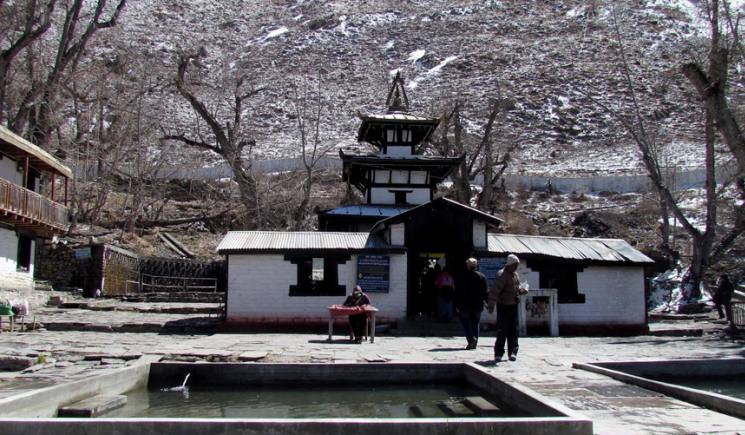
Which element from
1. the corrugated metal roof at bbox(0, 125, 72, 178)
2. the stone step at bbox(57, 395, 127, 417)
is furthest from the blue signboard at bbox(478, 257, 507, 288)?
the corrugated metal roof at bbox(0, 125, 72, 178)

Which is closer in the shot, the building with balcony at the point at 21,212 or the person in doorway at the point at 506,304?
the person in doorway at the point at 506,304

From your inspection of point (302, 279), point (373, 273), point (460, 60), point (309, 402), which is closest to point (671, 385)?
point (309, 402)

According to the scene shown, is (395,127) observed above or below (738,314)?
above

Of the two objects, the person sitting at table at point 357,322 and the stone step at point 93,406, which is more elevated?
the person sitting at table at point 357,322

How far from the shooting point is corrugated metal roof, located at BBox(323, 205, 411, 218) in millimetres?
26234

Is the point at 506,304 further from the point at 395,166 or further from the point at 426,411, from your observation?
the point at 395,166

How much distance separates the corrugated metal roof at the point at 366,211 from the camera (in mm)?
26234

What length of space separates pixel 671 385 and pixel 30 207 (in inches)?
913

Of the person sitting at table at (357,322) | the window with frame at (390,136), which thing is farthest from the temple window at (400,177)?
the person sitting at table at (357,322)

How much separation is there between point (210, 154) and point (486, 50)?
162 ft

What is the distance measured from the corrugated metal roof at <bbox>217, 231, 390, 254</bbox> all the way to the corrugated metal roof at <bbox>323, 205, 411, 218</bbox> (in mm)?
6761

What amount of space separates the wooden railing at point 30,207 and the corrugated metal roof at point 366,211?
10613 millimetres

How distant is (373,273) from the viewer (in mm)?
17844

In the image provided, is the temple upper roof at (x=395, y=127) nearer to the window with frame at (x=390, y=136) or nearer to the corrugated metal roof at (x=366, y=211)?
the window with frame at (x=390, y=136)
